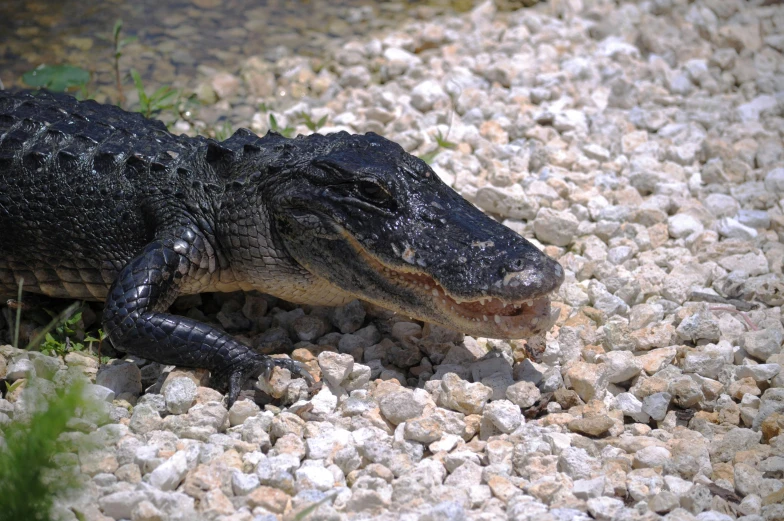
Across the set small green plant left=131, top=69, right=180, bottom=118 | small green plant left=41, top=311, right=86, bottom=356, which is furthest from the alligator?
small green plant left=131, top=69, right=180, bottom=118

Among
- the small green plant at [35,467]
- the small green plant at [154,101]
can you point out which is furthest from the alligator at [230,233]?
the small green plant at [154,101]

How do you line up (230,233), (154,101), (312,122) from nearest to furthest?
(230,233) < (154,101) < (312,122)

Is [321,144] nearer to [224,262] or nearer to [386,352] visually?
[224,262]

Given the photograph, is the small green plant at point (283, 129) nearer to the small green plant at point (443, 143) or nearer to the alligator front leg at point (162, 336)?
the small green plant at point (443, 143)

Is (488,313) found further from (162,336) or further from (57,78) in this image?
(57,78)

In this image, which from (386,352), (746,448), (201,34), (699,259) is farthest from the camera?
(201,34)

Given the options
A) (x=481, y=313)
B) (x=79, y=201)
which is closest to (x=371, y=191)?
(x=481, y=313)

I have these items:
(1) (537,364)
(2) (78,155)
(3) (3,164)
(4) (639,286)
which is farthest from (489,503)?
(3) (3,164)
